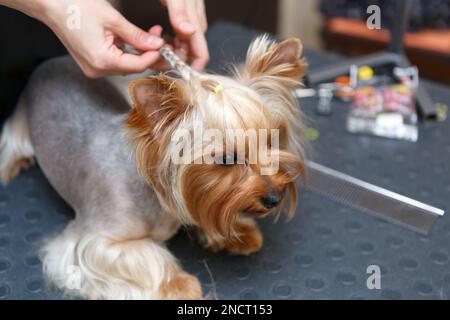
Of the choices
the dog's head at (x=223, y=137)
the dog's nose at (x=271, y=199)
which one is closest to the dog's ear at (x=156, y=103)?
the dog's head at (x=223, y=137)

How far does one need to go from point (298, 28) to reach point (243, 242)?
1913 millimetres

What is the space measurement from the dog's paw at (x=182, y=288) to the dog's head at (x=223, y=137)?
14 cm

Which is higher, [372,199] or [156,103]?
[156,103]

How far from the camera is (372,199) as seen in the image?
1396 millimetres

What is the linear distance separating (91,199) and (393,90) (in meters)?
1.07

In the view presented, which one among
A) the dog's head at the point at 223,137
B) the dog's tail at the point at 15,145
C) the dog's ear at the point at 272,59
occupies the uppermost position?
the dog's ear at the point at 272,59

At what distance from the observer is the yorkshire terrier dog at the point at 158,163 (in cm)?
97

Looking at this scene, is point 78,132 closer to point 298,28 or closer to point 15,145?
point 15,145

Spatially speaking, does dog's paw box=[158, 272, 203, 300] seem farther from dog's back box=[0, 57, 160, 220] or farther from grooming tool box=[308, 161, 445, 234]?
grooming tool box=[308, 161, 445, 234]

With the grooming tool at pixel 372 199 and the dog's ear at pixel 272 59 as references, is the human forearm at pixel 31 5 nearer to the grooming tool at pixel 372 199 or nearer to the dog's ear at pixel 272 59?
the dog's ear at pixel 272 59

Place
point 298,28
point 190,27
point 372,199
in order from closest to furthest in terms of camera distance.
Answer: point 190,27 < point 372,199 < point 298,28

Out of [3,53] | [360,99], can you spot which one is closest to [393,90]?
[360,99]

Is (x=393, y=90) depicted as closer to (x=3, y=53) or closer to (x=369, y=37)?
(x=369, y=37)

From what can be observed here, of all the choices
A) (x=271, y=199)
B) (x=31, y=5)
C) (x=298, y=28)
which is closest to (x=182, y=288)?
(x=271, y=199)
